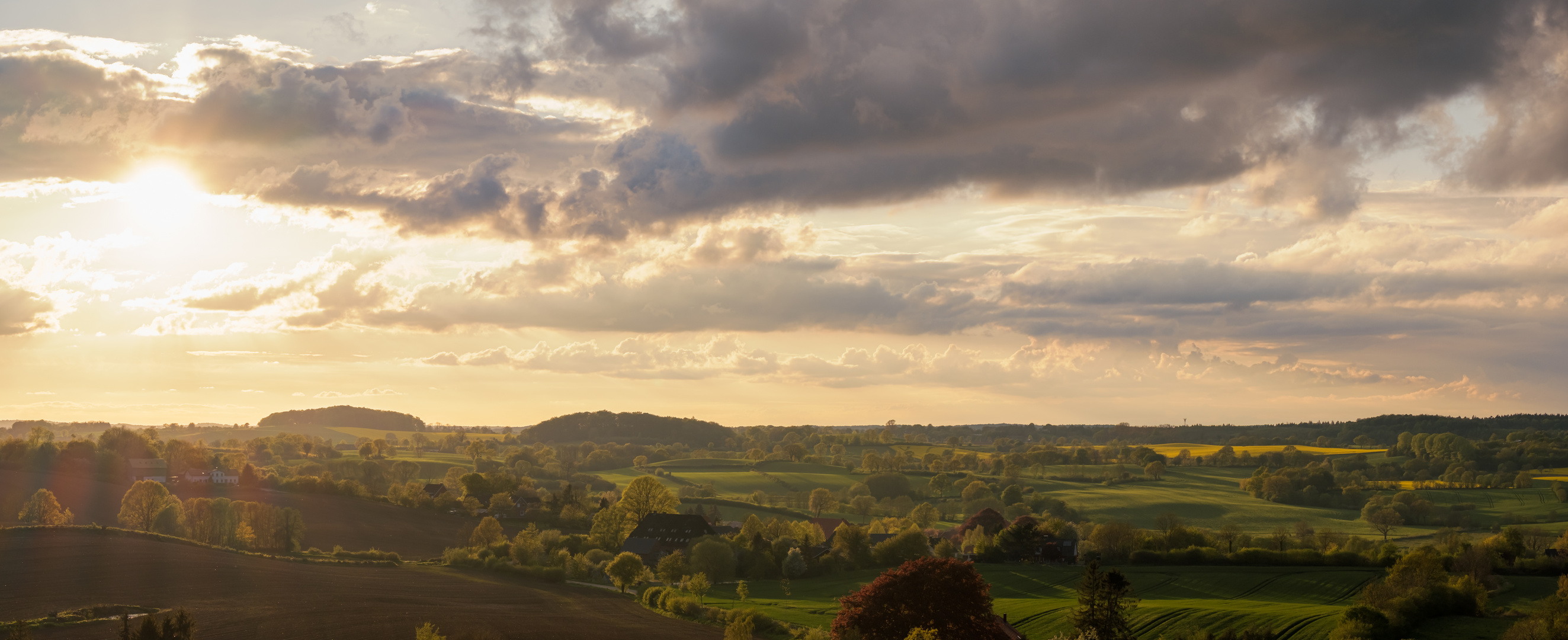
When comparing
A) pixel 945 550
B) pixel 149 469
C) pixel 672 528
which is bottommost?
pixel 945 550

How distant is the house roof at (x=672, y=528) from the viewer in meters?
120

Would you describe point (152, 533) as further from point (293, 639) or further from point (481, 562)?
point (293, 639)

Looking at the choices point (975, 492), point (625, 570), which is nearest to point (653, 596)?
point (625, 570)

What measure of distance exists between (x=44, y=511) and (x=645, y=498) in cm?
6671

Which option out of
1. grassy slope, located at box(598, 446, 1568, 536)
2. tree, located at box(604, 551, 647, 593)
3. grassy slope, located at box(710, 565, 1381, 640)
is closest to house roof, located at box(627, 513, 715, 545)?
grassy slope, located at box(710, 565, 1381, 640)

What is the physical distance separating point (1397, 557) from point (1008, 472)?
113 meters

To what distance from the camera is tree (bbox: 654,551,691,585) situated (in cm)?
9688

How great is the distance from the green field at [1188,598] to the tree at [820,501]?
2499 inches

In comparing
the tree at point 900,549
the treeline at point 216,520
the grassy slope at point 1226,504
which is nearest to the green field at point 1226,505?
the grassy slope at point 1226,504

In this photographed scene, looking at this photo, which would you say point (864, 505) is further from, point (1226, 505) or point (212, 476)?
point (212, 476)

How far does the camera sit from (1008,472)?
653 feet

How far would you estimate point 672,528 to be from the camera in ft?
399

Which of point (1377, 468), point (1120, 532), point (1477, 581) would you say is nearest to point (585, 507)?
point (1120, 532)

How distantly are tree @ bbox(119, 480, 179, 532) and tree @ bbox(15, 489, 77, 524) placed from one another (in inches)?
209
